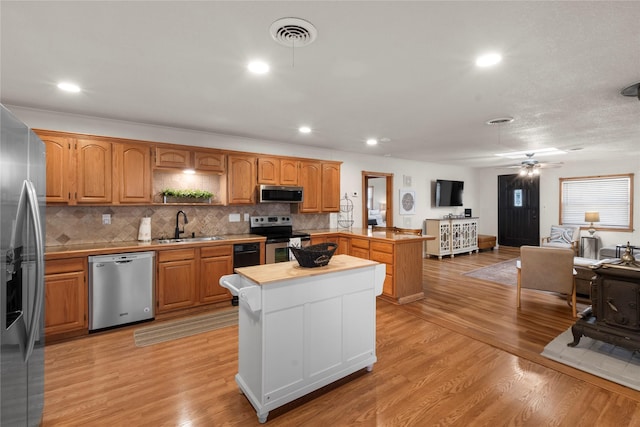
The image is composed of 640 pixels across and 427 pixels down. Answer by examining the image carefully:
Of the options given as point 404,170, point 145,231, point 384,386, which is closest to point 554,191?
point 404,170

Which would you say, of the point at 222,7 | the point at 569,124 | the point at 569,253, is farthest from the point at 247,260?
the point at 569,124

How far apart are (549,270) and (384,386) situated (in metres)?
2.93

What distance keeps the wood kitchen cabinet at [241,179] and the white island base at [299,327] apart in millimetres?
A: 2461

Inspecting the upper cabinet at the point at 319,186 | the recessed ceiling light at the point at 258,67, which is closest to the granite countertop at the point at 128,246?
the upper cabinet at the point at 319,186

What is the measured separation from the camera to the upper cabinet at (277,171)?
4848 millimetres

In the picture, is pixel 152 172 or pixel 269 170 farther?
pixel 269 170

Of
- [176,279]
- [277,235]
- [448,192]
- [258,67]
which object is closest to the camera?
[258,67]

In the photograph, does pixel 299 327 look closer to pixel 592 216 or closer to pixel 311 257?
pixel 311 257

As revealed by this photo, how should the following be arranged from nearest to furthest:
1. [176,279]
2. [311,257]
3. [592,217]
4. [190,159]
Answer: [311,257] → [176,279] → [190,159] → [592,217]

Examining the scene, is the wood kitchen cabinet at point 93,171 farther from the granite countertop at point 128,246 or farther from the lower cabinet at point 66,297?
the lower cabinet at point 66,297

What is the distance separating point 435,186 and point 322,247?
6.48 m

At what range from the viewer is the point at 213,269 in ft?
13.4

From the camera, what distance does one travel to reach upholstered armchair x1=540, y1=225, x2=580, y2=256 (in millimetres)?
6824

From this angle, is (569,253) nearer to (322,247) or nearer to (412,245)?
(412,245)
